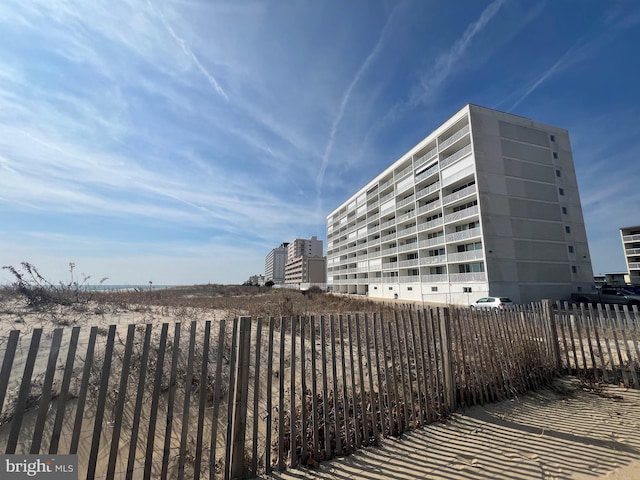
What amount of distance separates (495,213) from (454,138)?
946 cm

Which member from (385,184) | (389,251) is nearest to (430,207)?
(389,251)

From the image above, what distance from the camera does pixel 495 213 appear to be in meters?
25.4

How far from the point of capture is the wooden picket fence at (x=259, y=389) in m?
2.36

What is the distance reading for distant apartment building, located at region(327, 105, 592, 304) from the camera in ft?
82.4

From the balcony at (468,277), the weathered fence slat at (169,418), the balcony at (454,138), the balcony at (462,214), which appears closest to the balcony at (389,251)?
the balcony at (462,214)

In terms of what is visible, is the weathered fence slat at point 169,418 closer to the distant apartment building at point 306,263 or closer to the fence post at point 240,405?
the fence post at point 240,405

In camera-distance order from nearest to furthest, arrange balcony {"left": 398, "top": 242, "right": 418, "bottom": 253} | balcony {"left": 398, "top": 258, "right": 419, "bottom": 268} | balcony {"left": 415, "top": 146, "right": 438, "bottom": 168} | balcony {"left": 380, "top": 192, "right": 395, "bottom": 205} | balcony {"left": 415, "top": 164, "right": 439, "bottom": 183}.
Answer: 1. balcony {"left": 415, "top": 164, "right": 439, "bottom": 183}
2. balcony {"left": 415, "top": 146, "right": 438, "bottom": 168}
3. balcony {"left": 398, "top": 258, "right": 419, "bottom": 268}
4. balcony {"left": 398, "top": 242, "right": 418, "bottom": 253}
5. balcony {"left": 380, "top": 192, "right": 395, "bottom": 205}

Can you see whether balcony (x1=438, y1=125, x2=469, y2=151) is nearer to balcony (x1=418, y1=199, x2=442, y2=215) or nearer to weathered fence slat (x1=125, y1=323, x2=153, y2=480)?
balcony (x1=418, y1=199, x2=442, y2=215)

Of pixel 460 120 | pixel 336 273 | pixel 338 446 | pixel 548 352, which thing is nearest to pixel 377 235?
pixel 336 273

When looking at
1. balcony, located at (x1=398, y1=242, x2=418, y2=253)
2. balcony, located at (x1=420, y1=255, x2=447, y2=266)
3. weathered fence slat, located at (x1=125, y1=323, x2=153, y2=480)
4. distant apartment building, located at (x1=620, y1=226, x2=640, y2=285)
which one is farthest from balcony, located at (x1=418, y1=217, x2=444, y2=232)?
distant apartment building, located at (x1=620, y1=226, x2=640, y2=285)

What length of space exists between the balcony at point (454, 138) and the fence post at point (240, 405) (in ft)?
104

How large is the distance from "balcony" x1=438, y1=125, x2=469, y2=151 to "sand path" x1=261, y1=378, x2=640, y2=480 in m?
28.8

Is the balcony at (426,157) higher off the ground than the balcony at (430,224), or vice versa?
the balcony at (426,157)

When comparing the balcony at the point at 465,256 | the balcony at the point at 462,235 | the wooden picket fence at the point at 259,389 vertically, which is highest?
the balcony at the point at 462,235
